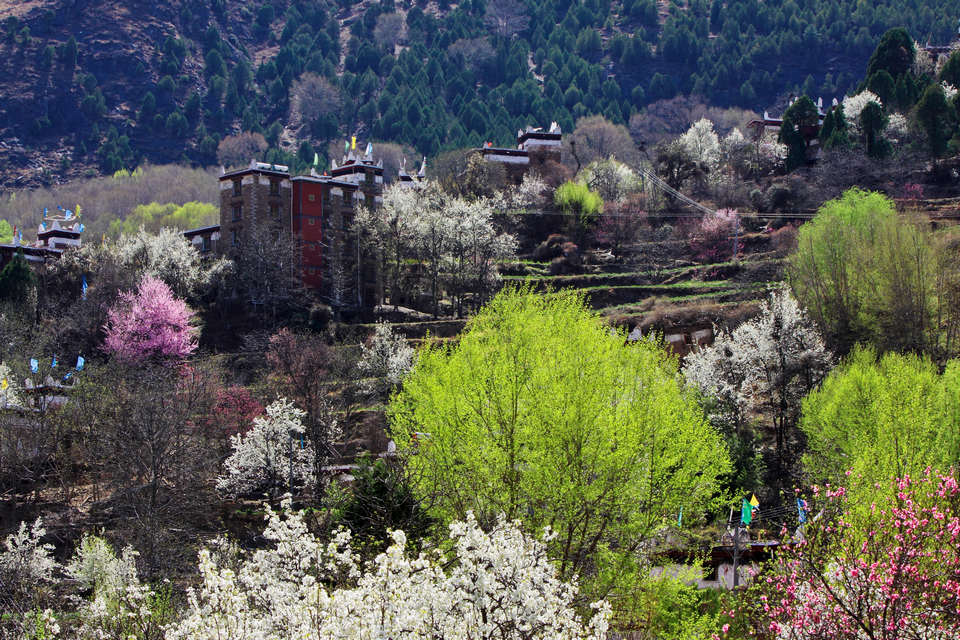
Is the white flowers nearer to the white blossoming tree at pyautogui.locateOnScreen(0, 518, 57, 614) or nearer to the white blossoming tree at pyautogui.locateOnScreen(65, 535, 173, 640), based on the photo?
the white blossoming tree at pyautogui.locateOnScreen(0, 518, 57, 614)

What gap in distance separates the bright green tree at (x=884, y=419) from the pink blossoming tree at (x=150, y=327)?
3688 cm

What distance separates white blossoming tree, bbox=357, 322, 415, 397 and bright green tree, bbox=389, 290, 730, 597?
23173 mm

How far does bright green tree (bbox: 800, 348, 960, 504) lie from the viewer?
31062 mm

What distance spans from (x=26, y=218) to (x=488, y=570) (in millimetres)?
123865

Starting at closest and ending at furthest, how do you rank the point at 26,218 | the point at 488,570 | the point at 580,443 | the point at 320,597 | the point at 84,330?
the point at 320,597 < the point at 488,570 < the point at 580,443 < the point at 84,330 < the point at 26,218

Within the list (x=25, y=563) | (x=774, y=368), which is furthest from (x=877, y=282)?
(x=25, y=563)

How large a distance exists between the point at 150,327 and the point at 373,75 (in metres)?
125

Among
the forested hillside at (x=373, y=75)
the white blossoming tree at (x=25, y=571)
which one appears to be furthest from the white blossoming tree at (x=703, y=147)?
the white blossoming tree at (x=25, y=571)

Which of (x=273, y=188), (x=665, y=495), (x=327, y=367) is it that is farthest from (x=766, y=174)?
(x=665, y=495)

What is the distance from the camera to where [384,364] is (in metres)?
53.9

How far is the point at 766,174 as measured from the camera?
8975cm

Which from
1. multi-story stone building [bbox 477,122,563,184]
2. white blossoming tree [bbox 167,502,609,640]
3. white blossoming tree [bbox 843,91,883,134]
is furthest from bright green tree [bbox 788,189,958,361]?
multi-story stone building [bbox 477,122,563,184]

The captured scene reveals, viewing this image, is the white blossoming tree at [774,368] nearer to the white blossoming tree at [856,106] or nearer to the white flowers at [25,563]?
the white flowers at [25,563]

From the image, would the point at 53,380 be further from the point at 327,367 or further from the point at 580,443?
the point at 580,443
